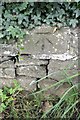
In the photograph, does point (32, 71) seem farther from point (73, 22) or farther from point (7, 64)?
point (73, 22)

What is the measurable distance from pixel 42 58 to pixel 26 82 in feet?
1.28

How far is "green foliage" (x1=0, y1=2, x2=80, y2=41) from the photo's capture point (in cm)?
193

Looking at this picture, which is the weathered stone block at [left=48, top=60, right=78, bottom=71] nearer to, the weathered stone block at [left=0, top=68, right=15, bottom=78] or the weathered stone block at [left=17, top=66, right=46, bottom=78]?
the weathered stone block at [left=17, top=66, right=46, bottom=78]

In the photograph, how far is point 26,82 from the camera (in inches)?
86.7

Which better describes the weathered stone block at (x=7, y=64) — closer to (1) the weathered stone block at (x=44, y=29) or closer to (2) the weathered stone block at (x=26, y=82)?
(2) the weathered stone block at (x=26, y=82)

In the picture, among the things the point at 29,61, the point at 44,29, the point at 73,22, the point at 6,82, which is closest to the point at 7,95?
the point at 6,82

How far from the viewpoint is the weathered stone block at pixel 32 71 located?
2.14m

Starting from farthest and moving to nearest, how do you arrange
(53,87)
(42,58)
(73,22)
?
(53,87) < (42,58) < (73,22)

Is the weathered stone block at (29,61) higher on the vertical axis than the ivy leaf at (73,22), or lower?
lower

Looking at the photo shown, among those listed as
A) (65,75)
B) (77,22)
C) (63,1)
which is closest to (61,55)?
(65,75)

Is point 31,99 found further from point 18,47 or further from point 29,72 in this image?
point 18,47

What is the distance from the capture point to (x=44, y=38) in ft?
6.66

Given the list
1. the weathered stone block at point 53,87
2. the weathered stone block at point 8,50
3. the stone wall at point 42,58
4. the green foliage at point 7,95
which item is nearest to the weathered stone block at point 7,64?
the stone wall at point 42,58

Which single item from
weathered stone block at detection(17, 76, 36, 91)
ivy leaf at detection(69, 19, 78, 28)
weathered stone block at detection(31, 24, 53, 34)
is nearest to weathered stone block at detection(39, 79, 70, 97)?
weathered stone block at detection(17, 76, 36, 91)
